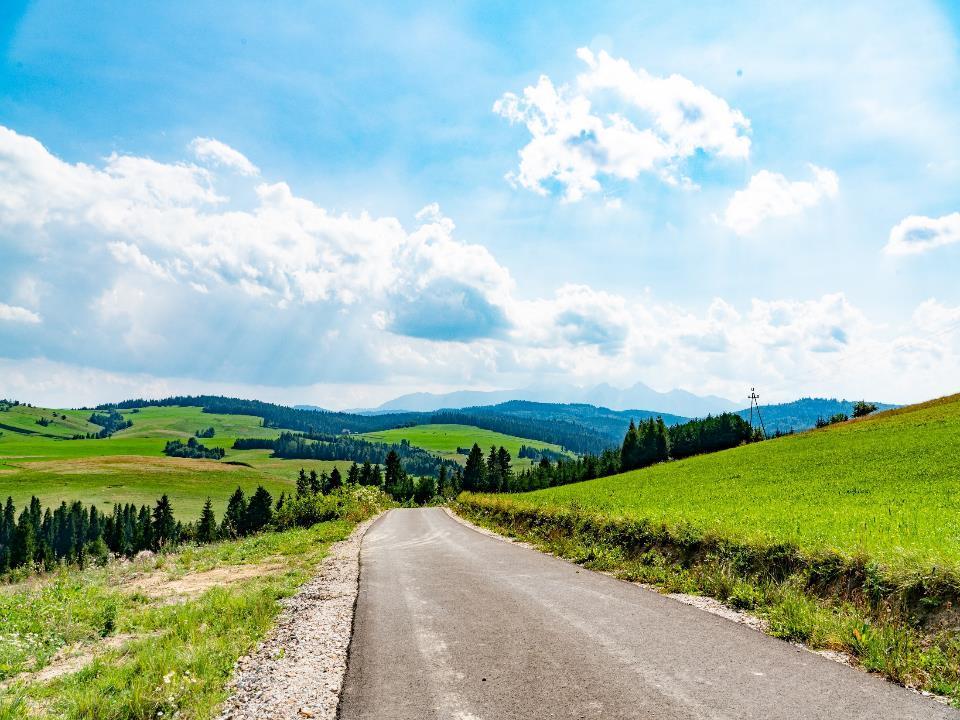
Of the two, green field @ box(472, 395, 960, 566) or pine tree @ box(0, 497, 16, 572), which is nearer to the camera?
green field @ box(472, 395, 960, 566)

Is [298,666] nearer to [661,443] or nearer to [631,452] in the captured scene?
[661,443]

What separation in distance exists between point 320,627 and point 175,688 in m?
3.85

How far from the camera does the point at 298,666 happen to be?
9008mm

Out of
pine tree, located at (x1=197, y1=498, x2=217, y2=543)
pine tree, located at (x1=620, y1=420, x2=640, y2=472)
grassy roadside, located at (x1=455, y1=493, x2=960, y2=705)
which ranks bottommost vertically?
pine tree, located at (x1=197, y1=498, x2=217, y2=543)

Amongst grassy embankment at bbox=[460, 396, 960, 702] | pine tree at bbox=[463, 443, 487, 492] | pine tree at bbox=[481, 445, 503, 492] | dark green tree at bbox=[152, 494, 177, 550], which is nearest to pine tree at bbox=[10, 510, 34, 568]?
dark green tree at bbox=[152, 494, 177, 550]

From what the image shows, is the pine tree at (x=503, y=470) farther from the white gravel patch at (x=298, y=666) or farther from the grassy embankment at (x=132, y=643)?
the white gravel patch at (x=298, y=666)

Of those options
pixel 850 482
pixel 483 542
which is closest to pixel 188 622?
pixel 483 542

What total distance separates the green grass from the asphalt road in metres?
2.40

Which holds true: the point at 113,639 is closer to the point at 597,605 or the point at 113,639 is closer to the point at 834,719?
the point at 597,605

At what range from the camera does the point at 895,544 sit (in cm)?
1201

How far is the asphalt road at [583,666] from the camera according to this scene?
659cm

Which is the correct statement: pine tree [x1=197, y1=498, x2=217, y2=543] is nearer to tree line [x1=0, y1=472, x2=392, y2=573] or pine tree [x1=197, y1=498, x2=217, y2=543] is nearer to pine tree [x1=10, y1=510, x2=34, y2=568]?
tree line [x1=0, y1=472, x2=392, y2=573]

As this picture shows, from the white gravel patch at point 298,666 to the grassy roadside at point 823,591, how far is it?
26.1ft

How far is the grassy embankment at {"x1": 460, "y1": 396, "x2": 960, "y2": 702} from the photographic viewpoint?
8.47 metres
